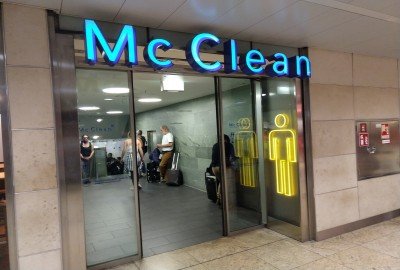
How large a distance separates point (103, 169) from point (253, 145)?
2.34m

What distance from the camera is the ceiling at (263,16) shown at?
2.64 metres

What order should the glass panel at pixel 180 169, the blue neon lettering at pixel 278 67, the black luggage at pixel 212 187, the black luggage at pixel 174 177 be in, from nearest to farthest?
the blue neon lettering at pixel 278 67 → the glass panel at pixel 180 169 → the black luggage at pixel 212 187 → the black luggage at pixel 174 177

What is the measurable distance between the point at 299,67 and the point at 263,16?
99 centimetres

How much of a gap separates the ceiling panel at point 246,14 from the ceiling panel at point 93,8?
1.06 m

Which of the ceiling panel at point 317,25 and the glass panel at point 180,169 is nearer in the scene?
the ceiling panel at point 317,25

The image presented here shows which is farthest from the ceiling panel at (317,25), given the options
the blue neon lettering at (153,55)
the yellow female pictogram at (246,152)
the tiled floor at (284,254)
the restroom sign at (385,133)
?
the tiled floor at (284,254)

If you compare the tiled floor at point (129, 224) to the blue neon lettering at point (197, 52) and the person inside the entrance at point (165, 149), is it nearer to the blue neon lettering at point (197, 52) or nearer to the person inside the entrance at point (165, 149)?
the blue neon lettering at point (197, 52)

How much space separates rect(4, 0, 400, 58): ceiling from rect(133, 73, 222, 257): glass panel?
3.81 ft

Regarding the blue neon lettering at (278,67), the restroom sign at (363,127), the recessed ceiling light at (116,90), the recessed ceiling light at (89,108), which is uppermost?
the blue neon lettering at (278,67)

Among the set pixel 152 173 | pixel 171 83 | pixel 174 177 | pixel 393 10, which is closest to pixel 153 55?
pixel 171 83

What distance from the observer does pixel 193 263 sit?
3.46 m

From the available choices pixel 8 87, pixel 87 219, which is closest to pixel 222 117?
pixel 87 219

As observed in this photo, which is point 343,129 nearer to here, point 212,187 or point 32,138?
point 212,187

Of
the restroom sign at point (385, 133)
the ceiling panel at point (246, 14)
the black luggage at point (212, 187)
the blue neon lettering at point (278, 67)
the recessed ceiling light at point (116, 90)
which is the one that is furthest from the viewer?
the black luggage at point (212, 187)
